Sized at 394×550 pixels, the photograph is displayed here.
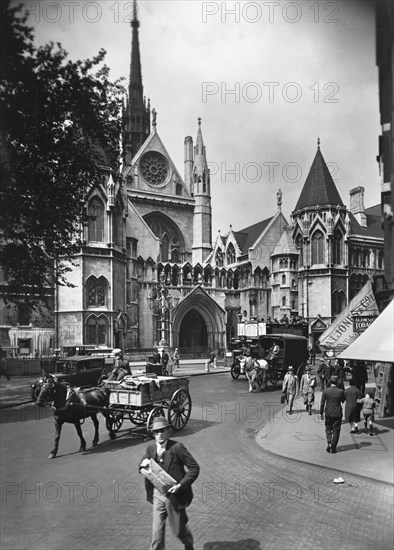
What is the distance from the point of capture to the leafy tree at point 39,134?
542 cm

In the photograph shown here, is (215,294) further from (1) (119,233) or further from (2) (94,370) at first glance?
(2) (94,370)

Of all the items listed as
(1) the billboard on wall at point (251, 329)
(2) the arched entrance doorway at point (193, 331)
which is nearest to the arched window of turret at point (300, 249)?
(2) the arched entrance doorway at point (193, 331)

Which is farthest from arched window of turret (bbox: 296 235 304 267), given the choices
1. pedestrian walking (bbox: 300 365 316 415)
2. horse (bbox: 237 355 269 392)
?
pedestrian walking (bbox: 300 365 316 415)

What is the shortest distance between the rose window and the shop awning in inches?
1183

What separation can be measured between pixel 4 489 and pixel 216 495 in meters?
2.80

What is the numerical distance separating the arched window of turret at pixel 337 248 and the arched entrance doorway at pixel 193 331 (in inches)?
517

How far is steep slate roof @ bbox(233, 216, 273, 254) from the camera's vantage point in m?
48.1

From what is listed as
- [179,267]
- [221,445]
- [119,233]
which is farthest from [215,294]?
[221,445]

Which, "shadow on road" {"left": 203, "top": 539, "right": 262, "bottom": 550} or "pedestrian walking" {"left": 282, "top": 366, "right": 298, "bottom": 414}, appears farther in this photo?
"pedestrian walking" {"left": 282, "top": 366, "right": 298, "bottom": 414}

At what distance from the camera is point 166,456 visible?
448 cm

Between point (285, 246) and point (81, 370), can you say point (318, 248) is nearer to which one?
point (285, 246)

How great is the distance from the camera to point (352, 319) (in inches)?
492

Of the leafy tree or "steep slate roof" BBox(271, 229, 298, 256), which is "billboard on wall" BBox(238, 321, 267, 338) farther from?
the leafy tree

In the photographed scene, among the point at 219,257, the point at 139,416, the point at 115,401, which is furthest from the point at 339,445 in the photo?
the point at 219,257
